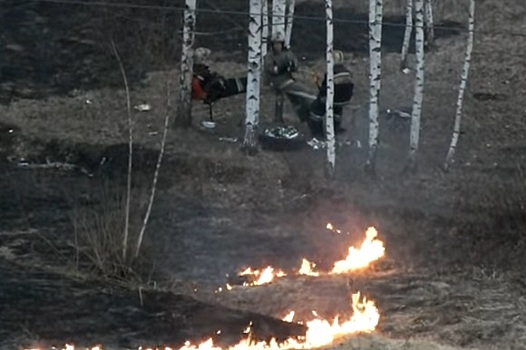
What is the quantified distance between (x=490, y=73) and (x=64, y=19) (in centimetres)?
1036

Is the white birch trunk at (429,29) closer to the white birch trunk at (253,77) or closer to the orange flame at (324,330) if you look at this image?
the white birch trunk at (253,77)

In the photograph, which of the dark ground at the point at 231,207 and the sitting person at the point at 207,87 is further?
the sitting person at the point at 207,87

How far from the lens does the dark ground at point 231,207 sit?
35.2ft

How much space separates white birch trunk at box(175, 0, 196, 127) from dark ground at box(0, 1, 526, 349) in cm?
41

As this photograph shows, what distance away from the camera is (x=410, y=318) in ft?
34.6

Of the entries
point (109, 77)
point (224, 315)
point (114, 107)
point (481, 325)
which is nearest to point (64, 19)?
point (109, 77)

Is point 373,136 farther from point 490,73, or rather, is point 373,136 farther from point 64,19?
point 64,19

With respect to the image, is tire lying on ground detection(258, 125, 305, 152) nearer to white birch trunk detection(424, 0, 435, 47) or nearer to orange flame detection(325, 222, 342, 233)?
orange flame detection(325, 222, 342, 233)

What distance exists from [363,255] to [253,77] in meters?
4.38

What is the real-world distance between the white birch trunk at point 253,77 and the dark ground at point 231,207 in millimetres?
328

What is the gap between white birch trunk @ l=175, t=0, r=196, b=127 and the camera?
16609 mm

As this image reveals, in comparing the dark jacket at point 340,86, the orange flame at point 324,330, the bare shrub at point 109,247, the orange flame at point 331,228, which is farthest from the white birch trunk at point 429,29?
the orange flame at point 324,330

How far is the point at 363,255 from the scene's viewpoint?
41.8 ft

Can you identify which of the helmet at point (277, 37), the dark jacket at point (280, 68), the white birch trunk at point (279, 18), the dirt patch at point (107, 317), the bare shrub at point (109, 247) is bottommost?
the dirt patch at point (107, 317)
